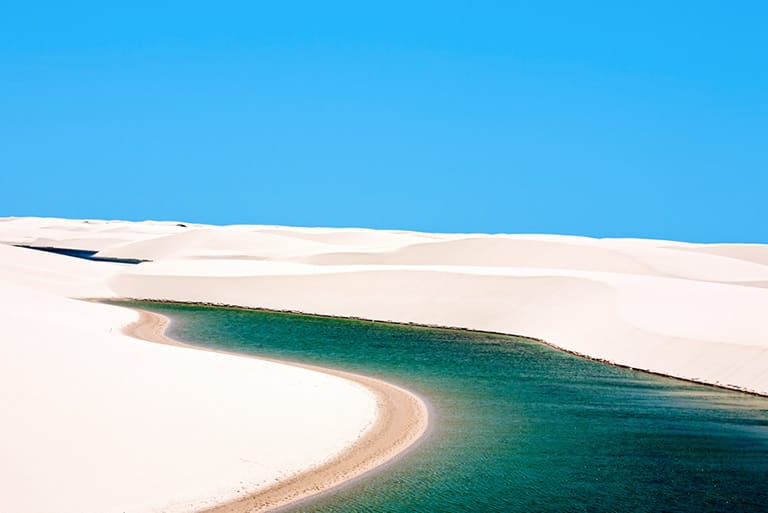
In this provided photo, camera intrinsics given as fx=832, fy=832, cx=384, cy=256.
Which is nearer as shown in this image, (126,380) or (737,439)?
(126,380)

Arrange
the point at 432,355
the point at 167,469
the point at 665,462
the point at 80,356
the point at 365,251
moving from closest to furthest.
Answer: the point at 167,469 < the point at 665,462 < the point at 80,356 < the point at 432,355 < the point at 365,251

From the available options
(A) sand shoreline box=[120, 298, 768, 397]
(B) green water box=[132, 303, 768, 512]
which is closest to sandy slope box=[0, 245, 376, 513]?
(B) green water box=[132, 303, 768, 512]

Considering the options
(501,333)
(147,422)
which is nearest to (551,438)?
(147,422)

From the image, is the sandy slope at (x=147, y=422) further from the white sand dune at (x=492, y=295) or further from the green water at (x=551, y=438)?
the green water at (x=551, y=438)

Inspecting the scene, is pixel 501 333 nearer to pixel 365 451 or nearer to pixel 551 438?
pixel 551 438

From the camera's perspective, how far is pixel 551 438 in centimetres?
1484

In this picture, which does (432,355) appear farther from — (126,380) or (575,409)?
(126,380)

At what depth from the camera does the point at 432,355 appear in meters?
25.3

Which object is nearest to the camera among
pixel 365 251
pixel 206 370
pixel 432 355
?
pixel 206 370

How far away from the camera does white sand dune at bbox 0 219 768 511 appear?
21062 mm

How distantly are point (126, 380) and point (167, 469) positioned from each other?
12.0 ft

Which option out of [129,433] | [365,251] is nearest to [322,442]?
[129,433]

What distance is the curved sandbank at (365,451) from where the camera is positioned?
10.9 m

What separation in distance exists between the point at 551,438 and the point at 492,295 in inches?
804
